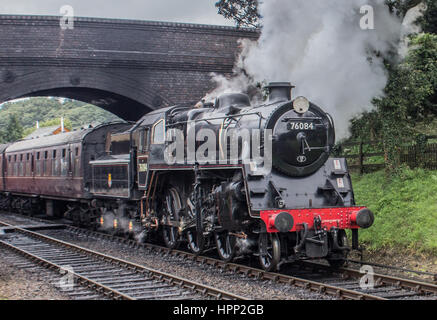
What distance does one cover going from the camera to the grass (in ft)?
32.7

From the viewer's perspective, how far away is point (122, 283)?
8.71 metres

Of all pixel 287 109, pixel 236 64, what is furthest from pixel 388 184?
pixel 236 64

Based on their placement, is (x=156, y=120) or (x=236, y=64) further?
(x=236, y=64)

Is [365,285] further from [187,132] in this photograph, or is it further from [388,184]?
[388,184]

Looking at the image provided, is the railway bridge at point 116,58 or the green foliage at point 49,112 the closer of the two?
the railway bridge at point 116,58

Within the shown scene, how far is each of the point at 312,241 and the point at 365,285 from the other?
1.04 meters

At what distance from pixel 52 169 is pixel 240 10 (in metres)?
9.27

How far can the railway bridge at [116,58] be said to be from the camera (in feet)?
64.2

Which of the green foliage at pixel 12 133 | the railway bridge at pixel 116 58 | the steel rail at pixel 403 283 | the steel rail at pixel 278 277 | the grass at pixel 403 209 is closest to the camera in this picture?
the steel rail at pixel 278 277

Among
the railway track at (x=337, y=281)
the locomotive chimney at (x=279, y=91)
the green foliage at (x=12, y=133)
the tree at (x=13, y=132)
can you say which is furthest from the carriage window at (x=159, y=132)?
the tree at (x=13, y=132)

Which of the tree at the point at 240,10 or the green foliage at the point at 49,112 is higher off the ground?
the green foliage at the point at 49,112

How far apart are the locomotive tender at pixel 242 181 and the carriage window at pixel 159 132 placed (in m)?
0.03

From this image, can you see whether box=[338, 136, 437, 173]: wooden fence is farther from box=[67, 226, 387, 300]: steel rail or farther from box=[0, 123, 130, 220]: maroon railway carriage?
box=[0, 123, 130, 220]: maroon railway carriage

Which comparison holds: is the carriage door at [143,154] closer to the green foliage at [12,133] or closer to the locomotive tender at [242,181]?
the locomotive tender at [242,181]
